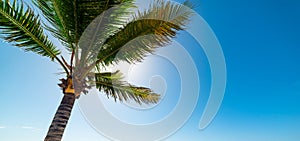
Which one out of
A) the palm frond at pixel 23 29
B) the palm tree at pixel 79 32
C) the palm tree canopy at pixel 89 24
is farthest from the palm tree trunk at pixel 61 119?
the palm frond at pixel 23 29

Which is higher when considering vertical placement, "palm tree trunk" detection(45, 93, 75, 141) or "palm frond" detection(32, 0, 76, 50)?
"palm frond" detection(32, 0, 76, 50)

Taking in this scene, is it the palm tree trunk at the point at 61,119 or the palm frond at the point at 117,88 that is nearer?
the palm tree trunk at the point at 61,119

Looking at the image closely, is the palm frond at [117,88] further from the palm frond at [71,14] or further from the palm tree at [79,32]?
the palm frond at [71,14]

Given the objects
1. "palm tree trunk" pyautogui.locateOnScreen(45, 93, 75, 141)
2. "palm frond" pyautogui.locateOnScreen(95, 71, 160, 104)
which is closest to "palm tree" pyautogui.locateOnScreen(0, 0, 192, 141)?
"palm tree trunk" pyautogui.locateOnScreen(45, 93, 75, 141)

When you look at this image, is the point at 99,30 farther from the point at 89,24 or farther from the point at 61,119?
the point at 61,119

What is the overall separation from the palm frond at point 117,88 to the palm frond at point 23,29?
137 cm

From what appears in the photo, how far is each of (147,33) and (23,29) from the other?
2.53 metres

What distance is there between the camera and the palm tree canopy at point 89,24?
553 cm

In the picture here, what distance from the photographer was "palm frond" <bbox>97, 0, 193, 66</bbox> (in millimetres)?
5598

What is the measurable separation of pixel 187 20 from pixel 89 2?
2027 mm

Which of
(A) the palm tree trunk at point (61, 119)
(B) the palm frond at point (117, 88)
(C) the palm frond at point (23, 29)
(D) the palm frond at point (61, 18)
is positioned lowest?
(A) the palm tree trunk at point (61, 119)

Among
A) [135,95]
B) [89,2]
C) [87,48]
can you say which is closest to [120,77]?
[135,95]

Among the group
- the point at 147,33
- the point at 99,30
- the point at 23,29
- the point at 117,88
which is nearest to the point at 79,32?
the point at 99,30

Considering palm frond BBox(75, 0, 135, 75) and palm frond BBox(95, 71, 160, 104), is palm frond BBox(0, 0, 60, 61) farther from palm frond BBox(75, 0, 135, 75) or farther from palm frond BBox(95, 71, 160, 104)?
palm frond BBox(95, 71, 160, 104)
